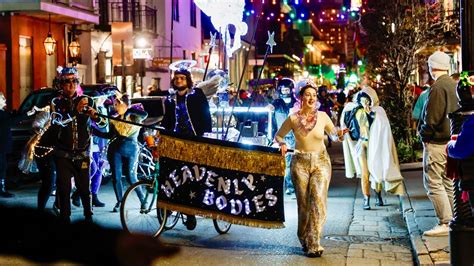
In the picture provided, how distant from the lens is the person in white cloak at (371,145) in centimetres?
1188

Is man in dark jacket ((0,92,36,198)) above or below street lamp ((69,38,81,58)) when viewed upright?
below

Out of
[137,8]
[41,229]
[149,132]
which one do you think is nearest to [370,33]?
[137,8]

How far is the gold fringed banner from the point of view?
881 centimetres

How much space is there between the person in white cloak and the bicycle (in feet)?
9.42

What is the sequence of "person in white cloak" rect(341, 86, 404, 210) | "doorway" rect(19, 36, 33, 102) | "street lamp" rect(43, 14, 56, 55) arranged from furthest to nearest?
"street lamp" rect(43, 14, 56, 55), "doorway" rect(19, 36, 33, 102), "person in white cloak" rect(341, 86, 404, 210)

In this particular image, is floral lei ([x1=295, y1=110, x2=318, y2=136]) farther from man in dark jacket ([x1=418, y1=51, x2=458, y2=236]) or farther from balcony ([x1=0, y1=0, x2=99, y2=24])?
balcony ([x1=0, y1=0, x2=99, y2=24])

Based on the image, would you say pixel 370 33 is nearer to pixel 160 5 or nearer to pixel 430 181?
pixel 160 5

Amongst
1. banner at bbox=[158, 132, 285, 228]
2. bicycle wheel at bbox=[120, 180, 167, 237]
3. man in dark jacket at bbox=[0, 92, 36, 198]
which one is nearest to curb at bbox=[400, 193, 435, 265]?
banner at bbox=[158, 132, 285, 228]

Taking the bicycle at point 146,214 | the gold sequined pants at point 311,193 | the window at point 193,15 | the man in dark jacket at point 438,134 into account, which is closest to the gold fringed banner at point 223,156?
the gold sequined pants at point 311,193

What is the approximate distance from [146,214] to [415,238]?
335cm

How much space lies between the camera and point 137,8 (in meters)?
32.4

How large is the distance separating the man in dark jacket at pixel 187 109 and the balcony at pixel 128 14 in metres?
20.5

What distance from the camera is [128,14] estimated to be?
31859mm

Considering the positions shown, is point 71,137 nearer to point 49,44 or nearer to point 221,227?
point 221,227
